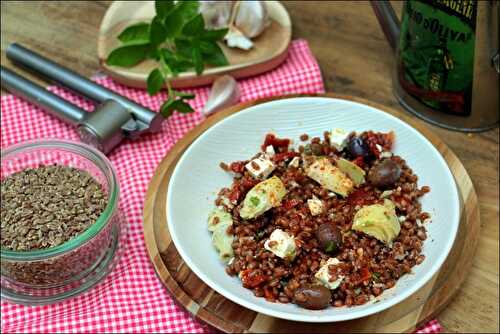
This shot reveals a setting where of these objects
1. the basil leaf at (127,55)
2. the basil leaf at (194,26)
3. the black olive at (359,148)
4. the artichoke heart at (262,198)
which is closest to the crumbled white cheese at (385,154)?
the black olive at (359,148)

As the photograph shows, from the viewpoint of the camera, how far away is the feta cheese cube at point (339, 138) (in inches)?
59.7

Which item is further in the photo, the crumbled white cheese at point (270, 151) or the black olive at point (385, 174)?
the crumbled white cheese at point (270, 151)

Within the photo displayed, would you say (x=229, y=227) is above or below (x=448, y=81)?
below

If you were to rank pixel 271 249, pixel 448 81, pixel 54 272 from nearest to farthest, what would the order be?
pixel 271 249 → pixel 54 272 → pixel 448 81

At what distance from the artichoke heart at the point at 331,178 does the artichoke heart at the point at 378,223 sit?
8cm

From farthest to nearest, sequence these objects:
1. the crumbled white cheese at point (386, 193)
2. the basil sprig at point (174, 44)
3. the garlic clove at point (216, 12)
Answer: the garlic clove at point (216, 12) → the basil sprig at point (174, 44) → the crumbled white cheese at point (386, 193)

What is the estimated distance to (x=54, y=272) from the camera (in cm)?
140

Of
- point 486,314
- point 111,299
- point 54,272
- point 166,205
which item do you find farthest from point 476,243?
point 54,272

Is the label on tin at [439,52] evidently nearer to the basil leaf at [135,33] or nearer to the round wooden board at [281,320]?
the round wooden board at [281,320]

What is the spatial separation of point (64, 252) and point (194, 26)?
2.42 ft

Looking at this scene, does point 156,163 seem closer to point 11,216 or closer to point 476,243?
point 11,216

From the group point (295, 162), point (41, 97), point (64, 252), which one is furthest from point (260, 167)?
point (41, 97)

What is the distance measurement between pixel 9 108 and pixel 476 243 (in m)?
1.26

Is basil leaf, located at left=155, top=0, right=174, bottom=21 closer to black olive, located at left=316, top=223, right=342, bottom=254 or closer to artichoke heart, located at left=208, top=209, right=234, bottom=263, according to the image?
artichoke heart, located at left=208, top=209, right=234, bottom=263
